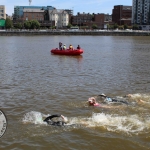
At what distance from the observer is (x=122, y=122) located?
12.9 meters

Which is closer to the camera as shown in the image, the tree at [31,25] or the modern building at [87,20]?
the tree at [31,25]

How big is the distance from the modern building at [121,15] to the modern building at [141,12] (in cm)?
525

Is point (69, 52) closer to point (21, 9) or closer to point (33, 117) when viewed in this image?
point (33, 117)

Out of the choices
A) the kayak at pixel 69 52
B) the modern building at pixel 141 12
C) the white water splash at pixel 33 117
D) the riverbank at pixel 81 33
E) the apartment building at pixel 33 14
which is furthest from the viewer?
the modern building at pixel 141 12

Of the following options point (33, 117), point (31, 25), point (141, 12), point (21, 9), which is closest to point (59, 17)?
point (21, 9)

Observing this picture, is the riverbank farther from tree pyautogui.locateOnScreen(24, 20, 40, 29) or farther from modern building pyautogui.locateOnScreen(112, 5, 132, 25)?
modern building pyautogui.locateOnScreen(112, 5, 132, 25)

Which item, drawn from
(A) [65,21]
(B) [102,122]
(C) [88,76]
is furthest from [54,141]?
(A) [65,21]

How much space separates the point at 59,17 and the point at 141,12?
52.8 metres

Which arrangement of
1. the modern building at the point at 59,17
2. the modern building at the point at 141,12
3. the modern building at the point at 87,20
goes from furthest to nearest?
the modern building at the point at 87,20 → the modern building at the point at 141,12 → the modern building at the point at 59,17

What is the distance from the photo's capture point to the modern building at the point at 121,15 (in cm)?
19188

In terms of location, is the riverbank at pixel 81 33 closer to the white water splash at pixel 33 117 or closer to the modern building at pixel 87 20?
the modern building at pixel 87 20

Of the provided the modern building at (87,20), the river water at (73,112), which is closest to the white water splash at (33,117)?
the river water at (73,112)

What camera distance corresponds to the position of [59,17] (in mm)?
180500

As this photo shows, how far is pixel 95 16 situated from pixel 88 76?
559ft
